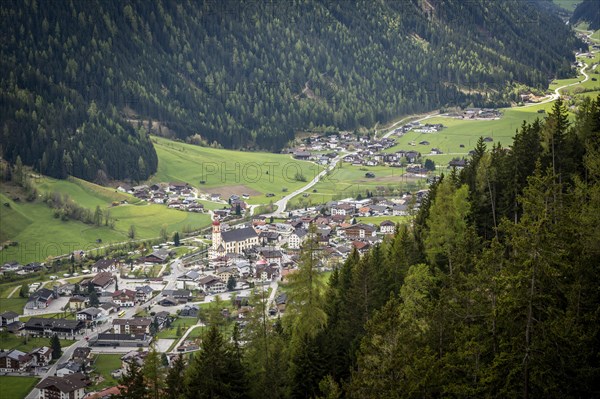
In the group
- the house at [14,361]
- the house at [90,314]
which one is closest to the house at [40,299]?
the house at [90,314]

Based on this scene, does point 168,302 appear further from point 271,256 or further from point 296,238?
point 296,238

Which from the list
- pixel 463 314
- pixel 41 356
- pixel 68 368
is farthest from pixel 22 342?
pixel 463 314

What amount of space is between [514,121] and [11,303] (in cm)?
12703

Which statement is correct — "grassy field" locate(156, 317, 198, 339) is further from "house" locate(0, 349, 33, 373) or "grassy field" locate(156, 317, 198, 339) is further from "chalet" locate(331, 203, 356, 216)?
"chalet" locate(331, 203, 356, 216)

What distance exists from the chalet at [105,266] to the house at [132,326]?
23.6 m

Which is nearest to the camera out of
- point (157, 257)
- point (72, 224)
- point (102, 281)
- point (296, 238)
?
point (102, 281)

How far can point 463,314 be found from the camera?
32.7m

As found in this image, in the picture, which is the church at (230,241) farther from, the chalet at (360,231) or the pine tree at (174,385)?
the pine tree at (174,385)

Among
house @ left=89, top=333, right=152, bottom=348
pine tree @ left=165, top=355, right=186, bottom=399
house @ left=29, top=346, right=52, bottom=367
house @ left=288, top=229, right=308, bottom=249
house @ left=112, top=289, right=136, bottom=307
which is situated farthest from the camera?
house @ left=288, top=229, right=308, bottom=249

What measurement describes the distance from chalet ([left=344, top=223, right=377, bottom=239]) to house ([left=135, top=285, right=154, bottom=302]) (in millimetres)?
33920

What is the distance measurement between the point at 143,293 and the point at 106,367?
21924 mm

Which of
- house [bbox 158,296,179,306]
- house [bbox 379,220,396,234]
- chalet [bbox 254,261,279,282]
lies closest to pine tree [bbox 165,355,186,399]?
house [bbox 158,296,179,306]

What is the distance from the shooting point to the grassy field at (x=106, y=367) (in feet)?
233

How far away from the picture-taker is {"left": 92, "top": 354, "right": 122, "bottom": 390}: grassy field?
71.1m
